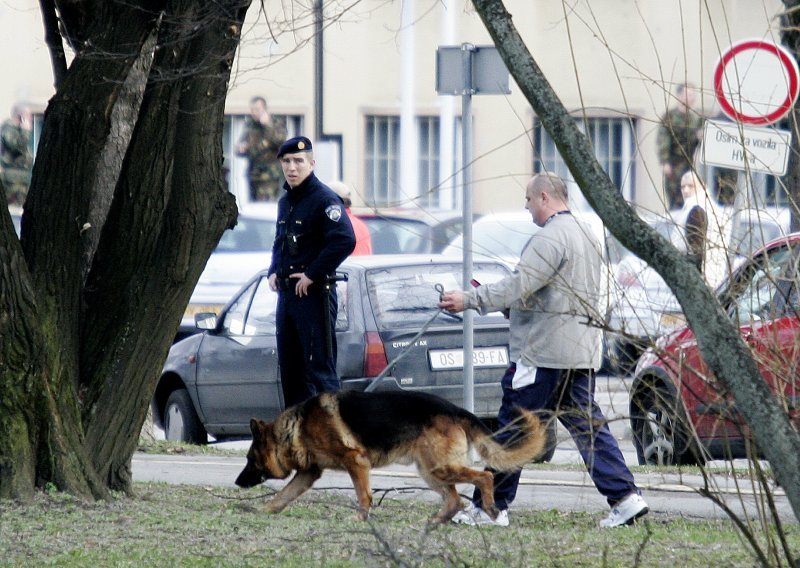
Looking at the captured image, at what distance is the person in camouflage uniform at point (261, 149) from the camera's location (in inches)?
1044

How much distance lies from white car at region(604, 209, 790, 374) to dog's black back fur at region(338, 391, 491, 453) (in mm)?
2332

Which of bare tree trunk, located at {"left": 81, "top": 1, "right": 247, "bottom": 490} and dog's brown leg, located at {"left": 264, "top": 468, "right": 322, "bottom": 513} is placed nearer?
bare tree trunk, located at {"left": 81, "top": 1, "right": 247, "bottom": 490}

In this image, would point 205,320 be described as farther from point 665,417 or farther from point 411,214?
point 665,417

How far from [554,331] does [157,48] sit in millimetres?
2429

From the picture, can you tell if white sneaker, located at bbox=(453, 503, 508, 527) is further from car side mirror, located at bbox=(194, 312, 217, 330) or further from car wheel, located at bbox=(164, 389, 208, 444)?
car wheel, located at bbox=(164, 389, 208, 444)

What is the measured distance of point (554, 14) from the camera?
83.1 feet

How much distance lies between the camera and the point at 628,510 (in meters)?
7.65

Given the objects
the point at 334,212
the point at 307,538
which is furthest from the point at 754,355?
the point at 334,212

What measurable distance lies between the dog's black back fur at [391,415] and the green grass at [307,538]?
1.34 feet

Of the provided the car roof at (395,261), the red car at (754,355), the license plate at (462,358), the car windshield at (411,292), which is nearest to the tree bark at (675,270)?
the red car at (754,355)

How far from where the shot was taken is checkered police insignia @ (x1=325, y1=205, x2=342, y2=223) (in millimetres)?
9392

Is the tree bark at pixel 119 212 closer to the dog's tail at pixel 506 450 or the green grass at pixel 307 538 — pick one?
the green grass at pixel 307 538

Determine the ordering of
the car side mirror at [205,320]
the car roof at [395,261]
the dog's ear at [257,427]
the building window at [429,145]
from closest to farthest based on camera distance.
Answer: the dog's ear at [257,427] → the car roof at [395,261] → the car side mirror at [205,320] → the building window at [429,145]

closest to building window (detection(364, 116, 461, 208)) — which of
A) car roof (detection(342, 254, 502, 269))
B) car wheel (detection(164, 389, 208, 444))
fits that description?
car wheel (detection(164, 389, 208, 444))
